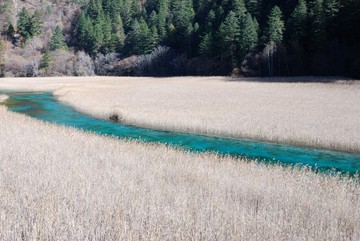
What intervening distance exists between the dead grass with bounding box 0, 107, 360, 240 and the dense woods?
49.2 meters

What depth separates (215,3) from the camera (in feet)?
335

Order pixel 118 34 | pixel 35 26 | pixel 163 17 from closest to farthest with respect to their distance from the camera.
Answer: pixel 163 17
pixel 118 34
pixel 35 26

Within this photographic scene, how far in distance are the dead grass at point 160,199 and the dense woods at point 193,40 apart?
4920 cm

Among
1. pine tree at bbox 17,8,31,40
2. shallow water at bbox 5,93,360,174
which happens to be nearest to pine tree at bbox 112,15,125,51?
pine tree at bbox 17,8,31,40

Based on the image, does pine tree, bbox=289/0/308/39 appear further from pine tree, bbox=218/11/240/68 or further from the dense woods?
pine tree, bbox=218/11/240/68

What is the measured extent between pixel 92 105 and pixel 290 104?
18.6 metres

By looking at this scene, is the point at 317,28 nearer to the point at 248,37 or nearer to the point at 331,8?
the point at 331,8

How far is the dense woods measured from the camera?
2408 inches

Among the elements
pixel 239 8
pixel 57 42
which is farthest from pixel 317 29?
pixel 57 42

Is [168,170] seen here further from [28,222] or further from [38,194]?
[28,222]

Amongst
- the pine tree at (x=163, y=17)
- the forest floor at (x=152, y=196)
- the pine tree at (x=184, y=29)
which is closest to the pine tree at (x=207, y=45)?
the pine tree at (x=184, y=29)

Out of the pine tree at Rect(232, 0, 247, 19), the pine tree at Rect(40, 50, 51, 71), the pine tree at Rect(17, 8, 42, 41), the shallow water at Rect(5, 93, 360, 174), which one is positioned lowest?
the shallow water at Rect(5, 93, 360, 174)

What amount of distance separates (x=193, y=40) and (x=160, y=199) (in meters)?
90.6

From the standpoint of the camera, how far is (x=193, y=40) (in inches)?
3772
